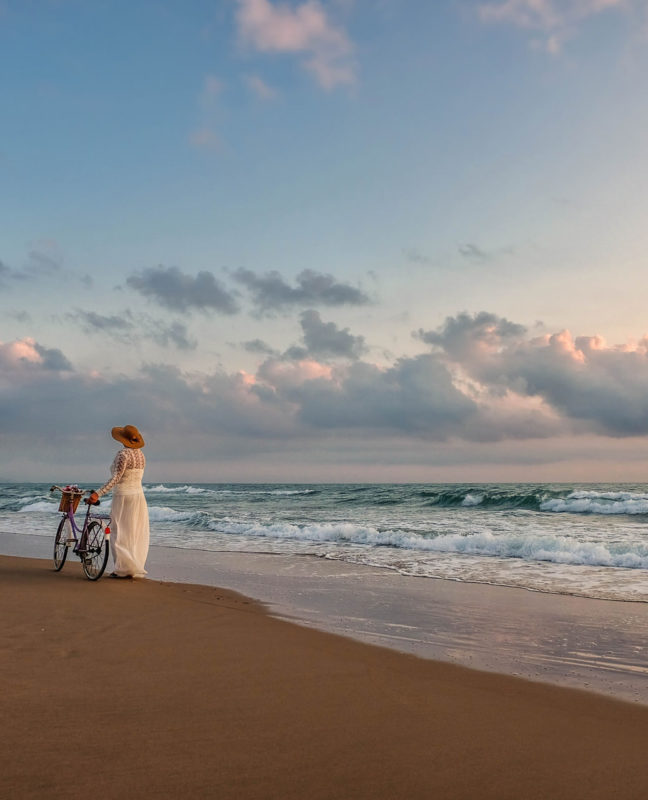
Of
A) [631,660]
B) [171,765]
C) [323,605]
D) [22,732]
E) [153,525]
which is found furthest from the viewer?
[153,525]

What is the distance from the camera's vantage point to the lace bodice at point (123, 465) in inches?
358

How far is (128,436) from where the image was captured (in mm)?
9344

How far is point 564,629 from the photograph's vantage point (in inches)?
270

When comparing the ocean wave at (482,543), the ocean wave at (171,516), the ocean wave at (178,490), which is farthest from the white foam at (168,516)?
the ocean wave at (178,490)

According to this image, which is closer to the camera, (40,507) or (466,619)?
(466,619)

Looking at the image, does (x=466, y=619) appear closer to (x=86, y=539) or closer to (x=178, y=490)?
(x=86, y=539)

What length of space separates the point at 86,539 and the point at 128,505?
0.94 metres

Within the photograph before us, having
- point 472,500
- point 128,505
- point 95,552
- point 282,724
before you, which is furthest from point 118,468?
point 472,500

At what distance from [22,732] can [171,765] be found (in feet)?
3.22

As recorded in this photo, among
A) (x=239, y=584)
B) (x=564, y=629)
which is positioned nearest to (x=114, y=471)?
(x=239, y=584)

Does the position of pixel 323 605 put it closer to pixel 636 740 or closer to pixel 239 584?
pixel 239 584

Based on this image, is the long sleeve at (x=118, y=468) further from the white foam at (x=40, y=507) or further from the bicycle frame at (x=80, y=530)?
the white foam at (x=40, y=507)

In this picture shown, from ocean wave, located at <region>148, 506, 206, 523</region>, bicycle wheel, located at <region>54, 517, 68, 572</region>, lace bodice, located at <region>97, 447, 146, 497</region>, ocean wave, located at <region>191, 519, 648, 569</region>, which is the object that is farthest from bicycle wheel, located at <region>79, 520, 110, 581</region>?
ocean wave, located at <region>148, 506, 206, 523</region>

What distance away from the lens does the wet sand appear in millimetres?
2900
